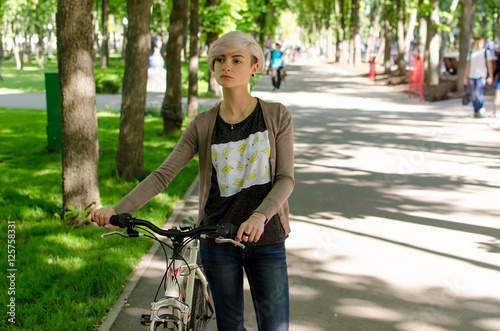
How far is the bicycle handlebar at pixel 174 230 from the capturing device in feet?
8.24

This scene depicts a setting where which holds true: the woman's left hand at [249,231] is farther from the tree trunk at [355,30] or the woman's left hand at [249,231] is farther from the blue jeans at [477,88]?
the tree trunk at [355,30]

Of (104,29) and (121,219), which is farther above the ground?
(104,29)

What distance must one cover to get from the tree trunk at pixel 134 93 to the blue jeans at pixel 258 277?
666cm

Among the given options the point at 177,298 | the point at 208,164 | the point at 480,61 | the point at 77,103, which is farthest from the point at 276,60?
the point at 177,298

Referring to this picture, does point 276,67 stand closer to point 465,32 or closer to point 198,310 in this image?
point 465,32

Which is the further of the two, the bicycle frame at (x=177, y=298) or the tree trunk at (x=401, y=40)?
the tree trunk at (x=401, y=40)

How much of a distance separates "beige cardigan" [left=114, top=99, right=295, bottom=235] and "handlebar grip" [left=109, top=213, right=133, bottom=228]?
0.15 meters

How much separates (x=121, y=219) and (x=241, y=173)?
1.98ft

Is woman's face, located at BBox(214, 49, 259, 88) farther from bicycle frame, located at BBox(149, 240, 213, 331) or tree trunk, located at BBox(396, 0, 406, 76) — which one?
tree trunk, located at BBox(396, 0, 406, 76)

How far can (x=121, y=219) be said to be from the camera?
102 inches

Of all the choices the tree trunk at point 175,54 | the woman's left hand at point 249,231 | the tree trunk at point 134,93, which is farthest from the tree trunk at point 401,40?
the woman's left hand at point 249,231

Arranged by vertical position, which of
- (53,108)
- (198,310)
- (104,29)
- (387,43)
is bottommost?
(198,310)

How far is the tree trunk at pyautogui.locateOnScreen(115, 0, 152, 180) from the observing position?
951cm

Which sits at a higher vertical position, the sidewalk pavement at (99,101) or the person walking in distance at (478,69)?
the person walking in distance at (478,69)
